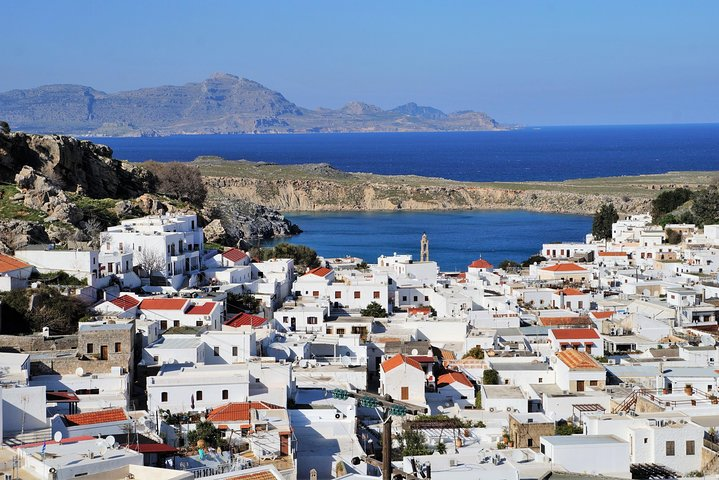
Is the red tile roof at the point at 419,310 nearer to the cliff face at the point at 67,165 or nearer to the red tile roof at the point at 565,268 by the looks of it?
the red tile roof at the point at 565,268

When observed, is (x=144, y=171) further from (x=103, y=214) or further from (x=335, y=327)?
(x=335, y=327)

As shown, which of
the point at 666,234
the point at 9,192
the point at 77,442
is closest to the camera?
the point at 77,442

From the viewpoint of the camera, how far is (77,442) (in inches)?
574

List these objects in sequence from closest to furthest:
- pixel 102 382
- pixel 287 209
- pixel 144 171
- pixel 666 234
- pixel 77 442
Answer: pixel 77 442, pixel 102 382, pixel 666 234, pixel 144 171, pixel 287 209

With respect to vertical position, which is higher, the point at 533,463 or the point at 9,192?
the point at 9,192

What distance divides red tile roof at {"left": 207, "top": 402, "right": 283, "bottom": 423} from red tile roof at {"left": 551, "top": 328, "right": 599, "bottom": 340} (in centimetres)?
994

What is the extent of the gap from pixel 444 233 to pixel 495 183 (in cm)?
4302

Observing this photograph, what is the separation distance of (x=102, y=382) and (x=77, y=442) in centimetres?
773

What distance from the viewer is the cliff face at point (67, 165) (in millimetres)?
50344

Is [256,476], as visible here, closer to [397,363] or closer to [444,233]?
[397,363]

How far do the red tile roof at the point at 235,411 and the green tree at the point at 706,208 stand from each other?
133 feet

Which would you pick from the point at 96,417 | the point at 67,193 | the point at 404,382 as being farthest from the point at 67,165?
the point at 96,417

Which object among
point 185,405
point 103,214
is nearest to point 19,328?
point 185,405

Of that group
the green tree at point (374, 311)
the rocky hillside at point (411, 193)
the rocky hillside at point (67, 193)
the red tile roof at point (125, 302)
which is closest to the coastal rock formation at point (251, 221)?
the rocky hillside at point (67, 193)
